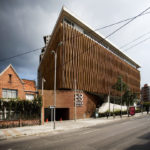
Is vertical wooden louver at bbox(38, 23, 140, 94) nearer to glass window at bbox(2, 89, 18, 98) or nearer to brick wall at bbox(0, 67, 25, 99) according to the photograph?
brick wall at bbox(0, 67, 25, 99)

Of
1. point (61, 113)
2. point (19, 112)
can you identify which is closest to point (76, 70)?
point (61, 113)

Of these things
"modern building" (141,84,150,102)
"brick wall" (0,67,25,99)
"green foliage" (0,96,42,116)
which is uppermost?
"brick wall" (0,67,25,99)

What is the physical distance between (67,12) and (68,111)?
79.9ft

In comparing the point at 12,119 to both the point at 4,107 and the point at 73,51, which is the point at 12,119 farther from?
the point at 73,51

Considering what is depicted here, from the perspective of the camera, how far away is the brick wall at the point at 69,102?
96.7 feet

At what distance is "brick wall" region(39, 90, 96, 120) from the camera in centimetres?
2948

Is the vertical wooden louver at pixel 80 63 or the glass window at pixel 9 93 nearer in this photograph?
the glass window at pixel 9 93

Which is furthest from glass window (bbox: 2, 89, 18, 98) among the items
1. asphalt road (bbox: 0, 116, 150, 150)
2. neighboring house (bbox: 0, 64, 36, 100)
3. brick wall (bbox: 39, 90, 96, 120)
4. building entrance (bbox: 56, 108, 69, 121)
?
asphalt road (bbox: 0, 116, 150, 150)

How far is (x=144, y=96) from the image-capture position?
132 metres

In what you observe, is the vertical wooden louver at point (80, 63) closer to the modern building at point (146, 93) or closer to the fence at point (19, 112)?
the fence at point (19, 112)

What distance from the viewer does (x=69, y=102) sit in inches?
1259

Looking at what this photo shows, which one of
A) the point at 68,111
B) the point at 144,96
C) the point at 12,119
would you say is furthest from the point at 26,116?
the point at 144,96

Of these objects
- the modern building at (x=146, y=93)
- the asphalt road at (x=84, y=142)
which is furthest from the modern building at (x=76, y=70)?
the modern building at (x=146, y=93)

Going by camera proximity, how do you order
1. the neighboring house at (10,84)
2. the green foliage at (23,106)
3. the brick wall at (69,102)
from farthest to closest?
the brick wall at (69,102)
the neighboring house at (10,84)
the green foliage at (23,106)
